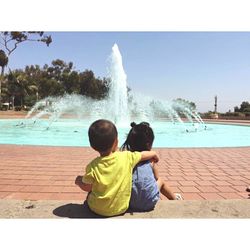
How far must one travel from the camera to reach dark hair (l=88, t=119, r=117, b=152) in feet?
8.69

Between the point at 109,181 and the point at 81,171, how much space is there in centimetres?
329

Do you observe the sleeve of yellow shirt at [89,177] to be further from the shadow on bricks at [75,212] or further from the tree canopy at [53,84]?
the tree canopy at [53,84]

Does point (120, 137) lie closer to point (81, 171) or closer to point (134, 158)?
point (81, 171)

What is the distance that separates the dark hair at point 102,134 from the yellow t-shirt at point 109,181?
12cm

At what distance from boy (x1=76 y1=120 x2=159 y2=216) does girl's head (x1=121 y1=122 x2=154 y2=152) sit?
282mm

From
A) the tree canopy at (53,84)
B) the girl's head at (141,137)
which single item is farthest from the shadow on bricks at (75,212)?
the tree canopy at (53,84)

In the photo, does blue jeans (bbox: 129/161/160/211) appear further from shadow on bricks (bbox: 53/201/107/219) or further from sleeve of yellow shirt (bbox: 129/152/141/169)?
shadow on bricks (bbox: 53/201/107/219)

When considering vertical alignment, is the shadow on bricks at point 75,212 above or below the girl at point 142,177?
below

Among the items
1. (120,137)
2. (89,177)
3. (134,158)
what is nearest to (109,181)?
(89,177)

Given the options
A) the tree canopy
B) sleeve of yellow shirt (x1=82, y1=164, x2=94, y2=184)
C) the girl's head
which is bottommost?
sleeve of yellow shirt (x1=82, y1=164, x2=94, y2=184)

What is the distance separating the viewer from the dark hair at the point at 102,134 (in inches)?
104

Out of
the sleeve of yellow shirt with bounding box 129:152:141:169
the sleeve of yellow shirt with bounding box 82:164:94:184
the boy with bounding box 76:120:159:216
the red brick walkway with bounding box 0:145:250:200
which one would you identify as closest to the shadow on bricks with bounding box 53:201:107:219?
the boy with bounding box 76:120:159:216
